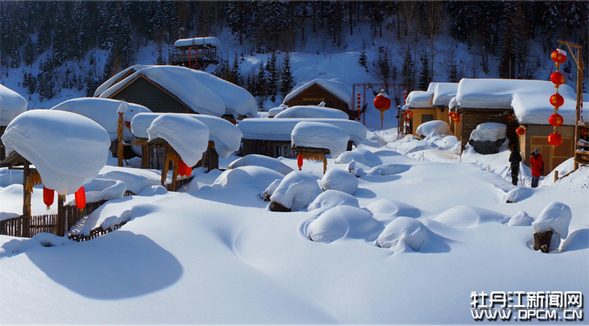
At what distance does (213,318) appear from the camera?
5.09 metres

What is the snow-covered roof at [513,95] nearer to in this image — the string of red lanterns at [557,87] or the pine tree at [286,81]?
the string of red lanterns at [557,87]

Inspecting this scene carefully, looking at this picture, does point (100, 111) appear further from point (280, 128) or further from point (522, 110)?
point (522, 110)

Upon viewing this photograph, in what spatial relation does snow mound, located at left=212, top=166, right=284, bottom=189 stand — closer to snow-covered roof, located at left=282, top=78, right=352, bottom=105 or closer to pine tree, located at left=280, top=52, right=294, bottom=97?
snow-covered roof, located at left=282, top=78, right=352, bottom=105

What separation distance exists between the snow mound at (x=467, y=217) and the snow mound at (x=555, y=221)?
1501 millimetres

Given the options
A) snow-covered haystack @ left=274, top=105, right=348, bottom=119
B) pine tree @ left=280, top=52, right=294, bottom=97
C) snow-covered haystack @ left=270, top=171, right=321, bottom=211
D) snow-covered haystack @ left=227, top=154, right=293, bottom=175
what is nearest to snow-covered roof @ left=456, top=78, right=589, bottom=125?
snow-covered haystack @ left=274, top=105, right=348, bottom=119

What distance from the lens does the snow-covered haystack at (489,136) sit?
20.2 m

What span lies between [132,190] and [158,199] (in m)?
1.89

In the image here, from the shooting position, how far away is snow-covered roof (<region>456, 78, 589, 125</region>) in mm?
17484

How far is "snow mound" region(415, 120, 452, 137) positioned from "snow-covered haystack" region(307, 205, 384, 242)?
65.2 feet

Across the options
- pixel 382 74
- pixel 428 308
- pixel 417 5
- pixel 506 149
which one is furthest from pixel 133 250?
pixel 417 5

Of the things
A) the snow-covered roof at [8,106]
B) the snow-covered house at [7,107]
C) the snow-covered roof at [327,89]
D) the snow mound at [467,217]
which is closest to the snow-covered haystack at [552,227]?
the snow mound at [467,217]

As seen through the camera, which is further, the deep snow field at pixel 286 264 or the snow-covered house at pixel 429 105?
Result: the snow-covered house at pixel 429 105

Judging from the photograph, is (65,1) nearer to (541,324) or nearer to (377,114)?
(377,114)

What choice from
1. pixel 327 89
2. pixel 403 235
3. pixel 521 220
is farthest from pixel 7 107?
pixel 327 89
